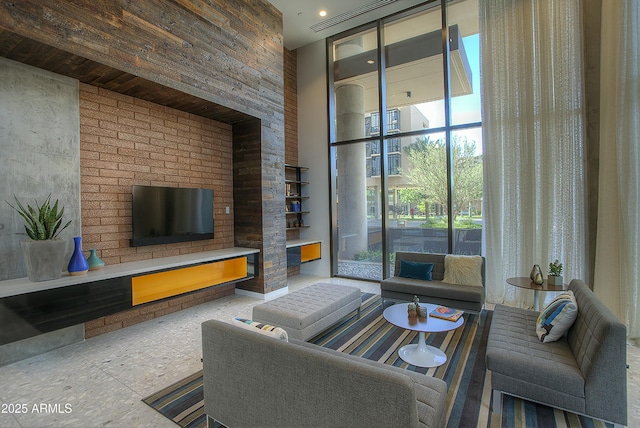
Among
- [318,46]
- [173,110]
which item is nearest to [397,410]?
[173,110]

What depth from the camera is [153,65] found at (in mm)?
3412

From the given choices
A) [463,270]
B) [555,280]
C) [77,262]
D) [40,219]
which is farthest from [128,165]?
[555,280]

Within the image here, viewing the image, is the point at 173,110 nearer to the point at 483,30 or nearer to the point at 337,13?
the point at 337,13

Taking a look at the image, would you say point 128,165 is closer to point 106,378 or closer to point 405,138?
point 106,378

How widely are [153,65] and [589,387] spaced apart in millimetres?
4616

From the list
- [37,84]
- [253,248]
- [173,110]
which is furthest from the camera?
[253,248]

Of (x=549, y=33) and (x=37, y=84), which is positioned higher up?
(x=549, y=33)

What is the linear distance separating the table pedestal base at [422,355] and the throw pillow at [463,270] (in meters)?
1.37

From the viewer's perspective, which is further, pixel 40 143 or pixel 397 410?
pixel 40 143

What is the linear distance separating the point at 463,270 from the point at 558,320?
176 centimetres

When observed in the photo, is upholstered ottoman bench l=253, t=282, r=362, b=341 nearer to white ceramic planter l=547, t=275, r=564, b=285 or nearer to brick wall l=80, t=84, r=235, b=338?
brick wall l=80, t=84, r=235, b=338

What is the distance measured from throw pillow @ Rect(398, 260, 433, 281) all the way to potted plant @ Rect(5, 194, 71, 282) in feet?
13.1

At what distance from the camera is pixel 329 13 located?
5270 mm

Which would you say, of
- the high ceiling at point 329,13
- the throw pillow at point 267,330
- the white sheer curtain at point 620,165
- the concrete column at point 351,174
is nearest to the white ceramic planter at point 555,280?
the white sheer curtain at point 620,165
